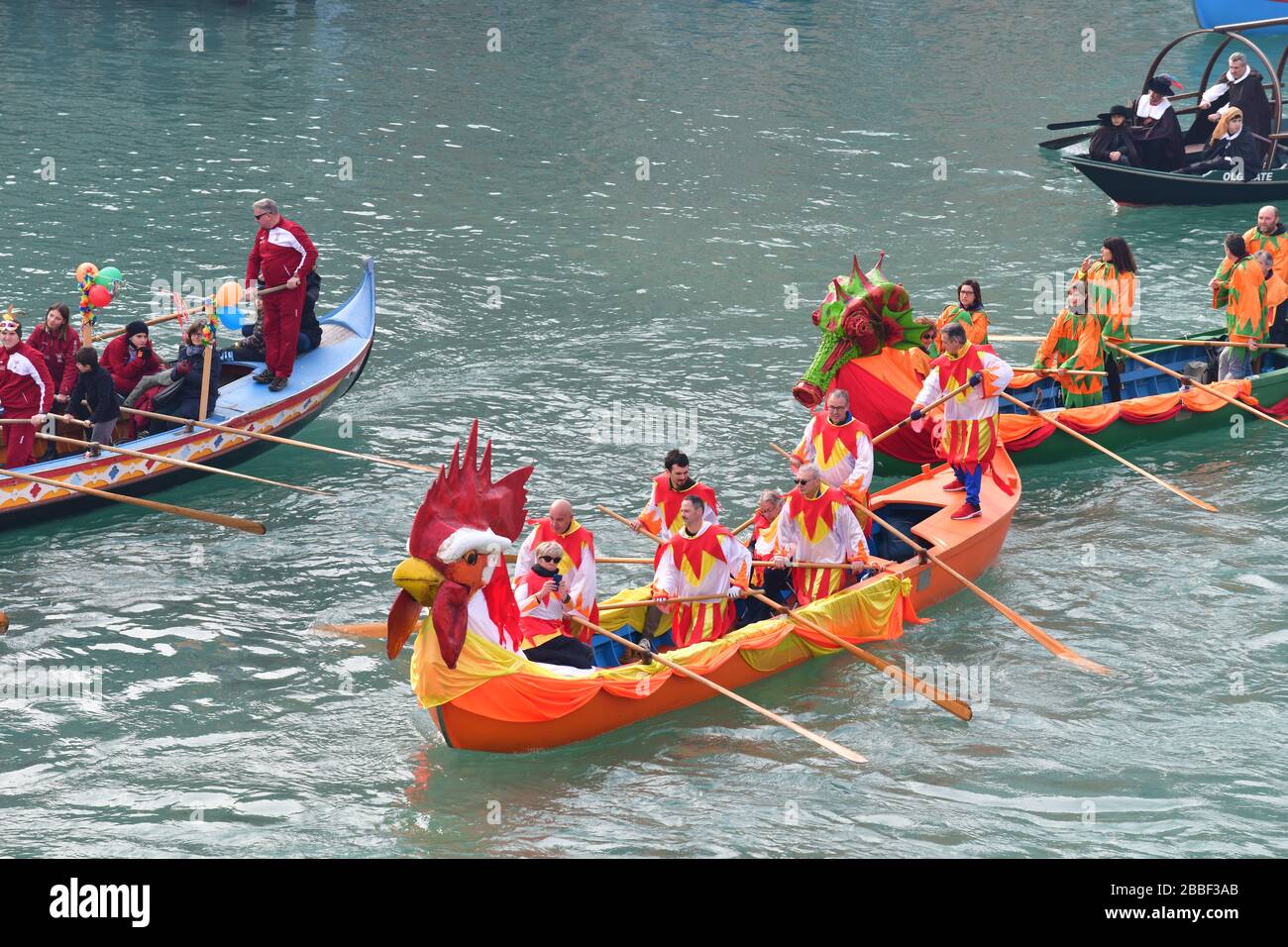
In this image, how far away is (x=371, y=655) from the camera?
1388 cm

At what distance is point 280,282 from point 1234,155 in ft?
53.4

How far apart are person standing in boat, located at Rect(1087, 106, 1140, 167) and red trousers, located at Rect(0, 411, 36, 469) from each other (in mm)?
17981

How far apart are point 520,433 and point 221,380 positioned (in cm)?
345

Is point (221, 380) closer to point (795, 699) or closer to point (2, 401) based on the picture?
point (2, 401)

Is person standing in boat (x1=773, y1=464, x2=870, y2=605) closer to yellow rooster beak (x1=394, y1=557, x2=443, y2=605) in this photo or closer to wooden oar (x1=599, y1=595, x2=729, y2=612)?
wooden oar (x1=599, y1=595, x2=729, y2=612)

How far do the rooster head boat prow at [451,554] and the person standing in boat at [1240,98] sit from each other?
62.4ft

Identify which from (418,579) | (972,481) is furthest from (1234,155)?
(418,579)

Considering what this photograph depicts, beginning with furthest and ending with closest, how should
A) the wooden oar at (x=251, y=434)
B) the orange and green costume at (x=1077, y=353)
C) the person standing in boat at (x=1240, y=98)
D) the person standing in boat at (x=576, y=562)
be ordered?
the person standing in boat at (x=1240, y=98) < the orange and green costume at (x=1077, y=353) < the wooden oar at (x=251, y=434) < the person standing in boat at (x=576, y=562)

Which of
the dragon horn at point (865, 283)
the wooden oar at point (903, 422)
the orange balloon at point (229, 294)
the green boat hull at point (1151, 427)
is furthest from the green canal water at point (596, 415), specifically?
the dragon horn at point (865, 283)

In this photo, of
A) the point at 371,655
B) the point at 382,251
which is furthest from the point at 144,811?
the point at 382,251

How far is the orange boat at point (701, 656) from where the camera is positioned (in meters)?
11.6

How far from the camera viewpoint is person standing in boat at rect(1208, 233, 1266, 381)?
1867cm

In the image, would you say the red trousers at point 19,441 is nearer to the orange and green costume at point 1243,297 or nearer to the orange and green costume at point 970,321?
the orange and green costume at point 970,321

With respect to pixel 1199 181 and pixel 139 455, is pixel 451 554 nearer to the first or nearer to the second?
pixel 139 455
